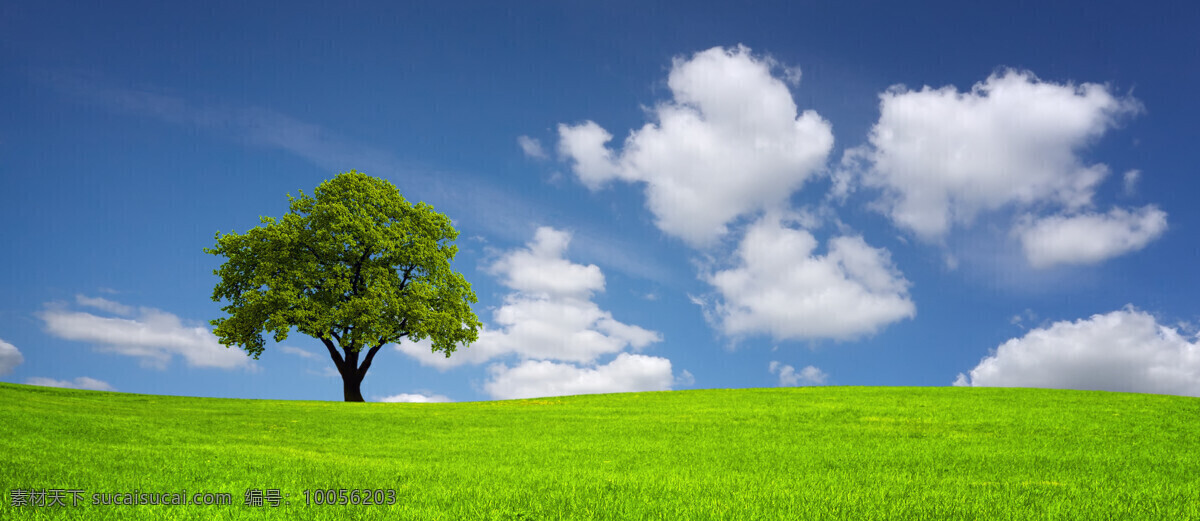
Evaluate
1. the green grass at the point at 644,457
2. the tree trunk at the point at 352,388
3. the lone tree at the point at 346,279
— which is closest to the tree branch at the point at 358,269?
the lone tree at the point at 346,279

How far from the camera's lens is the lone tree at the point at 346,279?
41.0m

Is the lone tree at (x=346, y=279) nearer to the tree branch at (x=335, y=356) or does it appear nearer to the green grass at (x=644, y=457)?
the tree branch at (x=335, y=356)

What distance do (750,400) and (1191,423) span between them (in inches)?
667

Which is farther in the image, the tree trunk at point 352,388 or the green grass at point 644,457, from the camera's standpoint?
the tree trunk at point 352,388

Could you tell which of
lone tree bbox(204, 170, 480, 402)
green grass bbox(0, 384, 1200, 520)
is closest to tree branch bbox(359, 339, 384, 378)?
lone tree bbox(204, 170, 480, 402)

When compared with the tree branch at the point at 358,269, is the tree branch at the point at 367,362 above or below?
below

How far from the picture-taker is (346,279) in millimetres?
42312

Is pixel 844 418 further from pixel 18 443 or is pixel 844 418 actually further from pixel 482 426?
pixel 18 443

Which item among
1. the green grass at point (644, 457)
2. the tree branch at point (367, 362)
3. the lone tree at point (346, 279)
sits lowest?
the green grass at point (644, 457)

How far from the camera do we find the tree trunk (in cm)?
4275

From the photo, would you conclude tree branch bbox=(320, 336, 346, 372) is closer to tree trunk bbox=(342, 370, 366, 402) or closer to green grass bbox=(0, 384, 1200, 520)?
tree trunk bbox=(342, 370, 366, 402)

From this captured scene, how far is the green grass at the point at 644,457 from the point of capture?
855cm

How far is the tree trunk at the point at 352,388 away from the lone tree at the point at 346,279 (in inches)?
2.5

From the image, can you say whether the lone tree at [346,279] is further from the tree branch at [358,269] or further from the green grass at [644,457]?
the green grass at [644,457]
